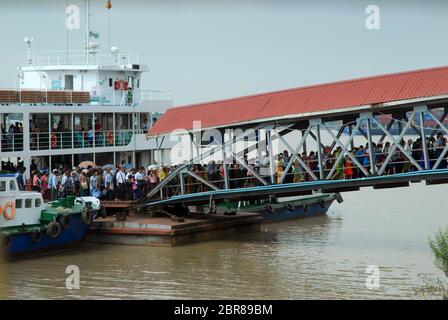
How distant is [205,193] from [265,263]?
3.22 meters

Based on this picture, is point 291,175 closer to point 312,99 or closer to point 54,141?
point 312,99

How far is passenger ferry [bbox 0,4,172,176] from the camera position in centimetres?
2945

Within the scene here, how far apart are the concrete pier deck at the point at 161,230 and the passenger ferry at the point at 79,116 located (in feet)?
7.79

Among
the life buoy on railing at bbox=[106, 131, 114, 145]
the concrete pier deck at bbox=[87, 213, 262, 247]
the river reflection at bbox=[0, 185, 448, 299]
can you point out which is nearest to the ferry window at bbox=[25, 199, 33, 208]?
the river reflection at bbox=[0, 185, 448, 299]

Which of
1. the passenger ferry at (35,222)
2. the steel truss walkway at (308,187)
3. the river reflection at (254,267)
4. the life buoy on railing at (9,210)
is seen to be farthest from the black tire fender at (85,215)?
the steel truss walkway at (308,187)

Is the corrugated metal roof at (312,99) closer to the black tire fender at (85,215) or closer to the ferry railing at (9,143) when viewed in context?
the black tire fender at (85,215)

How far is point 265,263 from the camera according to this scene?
22.4 metres

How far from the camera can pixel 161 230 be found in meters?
24.6

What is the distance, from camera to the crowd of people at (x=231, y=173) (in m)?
23.2

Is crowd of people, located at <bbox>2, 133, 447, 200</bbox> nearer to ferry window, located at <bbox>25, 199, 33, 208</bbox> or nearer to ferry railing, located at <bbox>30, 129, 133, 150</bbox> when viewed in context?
ferry railing, located at <bbox>30, 129, 133, 150</bbox>

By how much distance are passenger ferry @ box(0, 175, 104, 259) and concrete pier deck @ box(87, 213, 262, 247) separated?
3.18 feet

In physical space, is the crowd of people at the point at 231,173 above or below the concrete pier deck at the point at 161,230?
above
